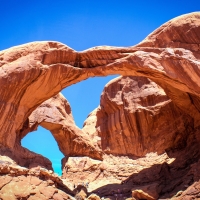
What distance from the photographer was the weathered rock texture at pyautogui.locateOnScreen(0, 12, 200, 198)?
1403 centimetres

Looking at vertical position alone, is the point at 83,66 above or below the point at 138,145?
above

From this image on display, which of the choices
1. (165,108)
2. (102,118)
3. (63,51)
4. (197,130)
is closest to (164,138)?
(165,108)

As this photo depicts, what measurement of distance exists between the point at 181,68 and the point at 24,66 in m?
7.63

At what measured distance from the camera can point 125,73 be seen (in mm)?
15859

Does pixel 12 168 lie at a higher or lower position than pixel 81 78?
lower

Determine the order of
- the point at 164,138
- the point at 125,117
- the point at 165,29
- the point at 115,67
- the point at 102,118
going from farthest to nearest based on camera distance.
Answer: the point at 102,118, the point at 125,117, the point at 164,138, the point at 165,29, the point at 115,67

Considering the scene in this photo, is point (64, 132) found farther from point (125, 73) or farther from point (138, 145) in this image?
point (125, 73)

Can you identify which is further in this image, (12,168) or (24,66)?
(24,66)

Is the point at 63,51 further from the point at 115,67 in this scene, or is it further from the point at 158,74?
the point at 158,74

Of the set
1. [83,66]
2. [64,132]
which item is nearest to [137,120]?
[64,132]

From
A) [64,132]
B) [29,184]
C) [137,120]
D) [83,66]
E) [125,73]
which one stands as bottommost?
[29,184]

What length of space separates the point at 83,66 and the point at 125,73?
233 cm

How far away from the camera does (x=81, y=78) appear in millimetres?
15961

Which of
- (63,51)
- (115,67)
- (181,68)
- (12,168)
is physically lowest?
(12,168)
